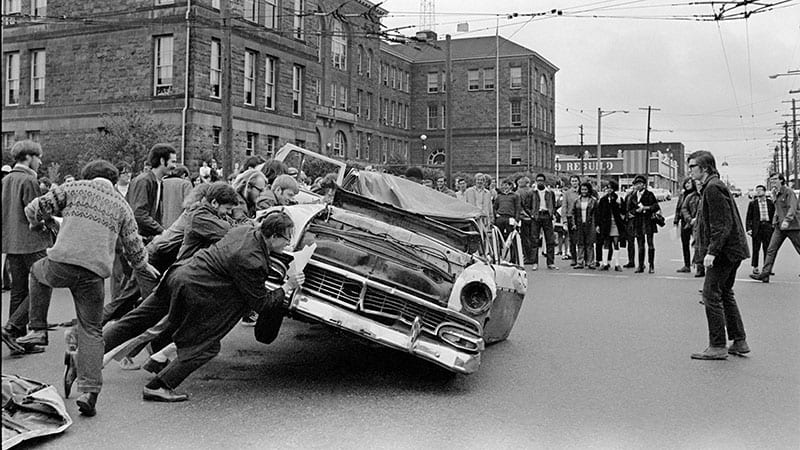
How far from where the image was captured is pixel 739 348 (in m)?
7.69

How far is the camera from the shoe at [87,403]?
521 cm

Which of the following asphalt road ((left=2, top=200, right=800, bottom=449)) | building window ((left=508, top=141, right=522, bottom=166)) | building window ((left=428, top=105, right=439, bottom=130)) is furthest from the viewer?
building window ((left=428, top=105, right=439, bottom=130))

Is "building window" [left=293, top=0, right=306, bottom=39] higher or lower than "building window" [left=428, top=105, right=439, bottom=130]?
lower

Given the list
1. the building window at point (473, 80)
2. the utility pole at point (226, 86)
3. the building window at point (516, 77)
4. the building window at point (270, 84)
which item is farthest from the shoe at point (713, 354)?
the building window at point (473, 80)

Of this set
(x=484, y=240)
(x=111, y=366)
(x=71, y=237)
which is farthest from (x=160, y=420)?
(x=484, y=240)

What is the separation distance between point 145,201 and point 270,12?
29.4 meters

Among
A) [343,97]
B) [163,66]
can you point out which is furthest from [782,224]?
[343,97]

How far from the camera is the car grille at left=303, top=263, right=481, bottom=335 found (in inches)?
240

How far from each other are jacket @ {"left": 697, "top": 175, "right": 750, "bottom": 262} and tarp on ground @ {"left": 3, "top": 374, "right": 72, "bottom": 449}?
589cm

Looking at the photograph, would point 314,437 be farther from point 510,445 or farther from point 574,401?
point 574,401

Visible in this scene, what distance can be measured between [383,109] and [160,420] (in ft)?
218

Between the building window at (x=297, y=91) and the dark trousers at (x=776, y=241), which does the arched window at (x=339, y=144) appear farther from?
the dark trousers at (x=776, y=241)

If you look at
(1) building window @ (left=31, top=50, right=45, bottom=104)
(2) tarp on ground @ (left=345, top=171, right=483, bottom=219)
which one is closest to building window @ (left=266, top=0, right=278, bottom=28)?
(1) building window @ (left=31, top=50, right=45, bottom=104)

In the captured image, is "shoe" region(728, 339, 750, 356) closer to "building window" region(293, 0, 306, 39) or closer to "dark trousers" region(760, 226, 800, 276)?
"dark trousers" region(760, 226, 800, 276)
